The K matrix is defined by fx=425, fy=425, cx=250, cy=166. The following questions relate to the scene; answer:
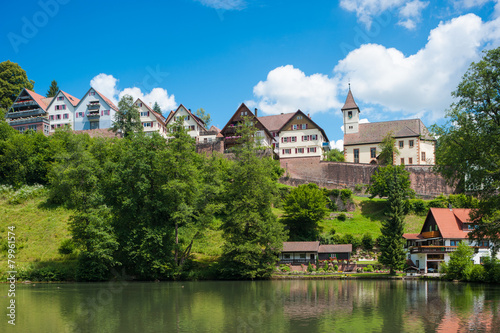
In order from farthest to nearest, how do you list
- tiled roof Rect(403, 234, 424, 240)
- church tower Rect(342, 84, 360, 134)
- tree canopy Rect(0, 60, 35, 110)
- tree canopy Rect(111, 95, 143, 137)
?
tree canopy Rect(0, 60, 35, 110) → church tower Rect(342, 84, 360, 134) → tree canopy Rect(111, 95, 143, 137) → tiled roof Rect(403, 234, 424, 240)

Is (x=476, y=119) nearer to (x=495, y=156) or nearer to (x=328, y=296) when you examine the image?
(x=495, y=156)

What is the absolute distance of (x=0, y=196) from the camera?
57219 mm

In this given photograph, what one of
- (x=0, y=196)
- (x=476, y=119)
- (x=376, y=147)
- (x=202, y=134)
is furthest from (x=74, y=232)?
(x=376, y=147)

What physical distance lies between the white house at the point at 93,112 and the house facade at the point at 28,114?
6.23 m

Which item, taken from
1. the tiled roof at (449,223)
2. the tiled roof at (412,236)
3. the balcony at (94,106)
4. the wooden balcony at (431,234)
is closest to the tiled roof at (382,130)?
the tiled roof at (449,223)

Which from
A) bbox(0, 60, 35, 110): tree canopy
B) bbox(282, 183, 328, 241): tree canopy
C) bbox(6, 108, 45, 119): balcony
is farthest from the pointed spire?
bbox(0, 60, 35, 110): tree canopy

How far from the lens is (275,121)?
8838 cm

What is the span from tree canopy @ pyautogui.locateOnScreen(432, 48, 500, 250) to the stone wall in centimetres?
3696

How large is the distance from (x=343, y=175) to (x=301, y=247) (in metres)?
26.4

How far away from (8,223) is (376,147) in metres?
61.0

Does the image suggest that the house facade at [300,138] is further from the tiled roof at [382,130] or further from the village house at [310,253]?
the village house at [310,253]

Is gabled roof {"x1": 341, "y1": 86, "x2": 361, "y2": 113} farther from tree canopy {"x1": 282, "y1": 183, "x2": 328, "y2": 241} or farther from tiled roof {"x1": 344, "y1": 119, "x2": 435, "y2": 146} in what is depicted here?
tree canopy {"x1": 282, "y1": 183, "x2": 328, "y2": 241}

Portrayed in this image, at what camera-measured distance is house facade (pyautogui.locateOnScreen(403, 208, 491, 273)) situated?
4825cm

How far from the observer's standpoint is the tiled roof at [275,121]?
86.3 meters
